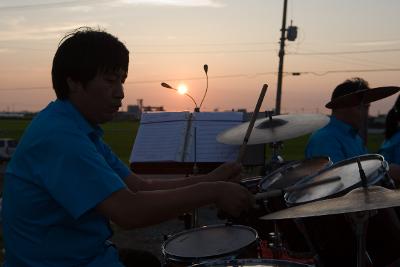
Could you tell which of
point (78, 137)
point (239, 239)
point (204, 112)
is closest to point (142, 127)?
point (204, 112)

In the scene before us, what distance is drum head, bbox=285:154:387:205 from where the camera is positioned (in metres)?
2.76

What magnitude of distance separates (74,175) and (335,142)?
306cm

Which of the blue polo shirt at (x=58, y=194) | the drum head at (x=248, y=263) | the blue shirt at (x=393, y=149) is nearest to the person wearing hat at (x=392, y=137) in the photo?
the blue shirt at (x=393, y=149)

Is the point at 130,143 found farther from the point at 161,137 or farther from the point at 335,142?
the point at 335,142

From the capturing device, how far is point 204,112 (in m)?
4.77

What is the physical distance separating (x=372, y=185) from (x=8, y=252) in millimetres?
1753

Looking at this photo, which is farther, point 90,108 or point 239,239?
point 239,239

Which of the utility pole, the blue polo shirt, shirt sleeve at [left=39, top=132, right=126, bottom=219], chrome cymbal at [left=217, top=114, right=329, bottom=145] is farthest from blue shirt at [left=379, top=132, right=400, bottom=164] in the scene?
the utility pole

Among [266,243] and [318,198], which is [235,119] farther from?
[318,198]

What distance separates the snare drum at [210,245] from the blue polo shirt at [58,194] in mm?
669

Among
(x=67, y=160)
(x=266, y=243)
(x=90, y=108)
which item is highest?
(x=90, y=108)

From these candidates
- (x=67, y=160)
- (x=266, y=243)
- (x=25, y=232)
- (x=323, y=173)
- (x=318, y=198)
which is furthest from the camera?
(x=266, y=243)

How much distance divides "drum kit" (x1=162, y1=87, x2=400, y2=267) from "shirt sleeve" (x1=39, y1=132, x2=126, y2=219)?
769 mm

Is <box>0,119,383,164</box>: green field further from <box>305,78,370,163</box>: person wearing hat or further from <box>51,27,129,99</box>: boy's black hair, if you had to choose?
<box>51,27,129,99</box>: boy's black hair
